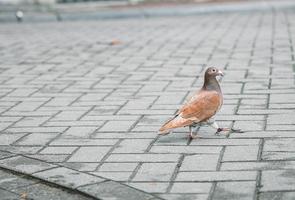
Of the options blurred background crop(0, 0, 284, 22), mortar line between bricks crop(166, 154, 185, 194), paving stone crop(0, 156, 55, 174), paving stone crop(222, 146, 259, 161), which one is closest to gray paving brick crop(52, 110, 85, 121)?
paving stone crop(0, 156, 55, 174)

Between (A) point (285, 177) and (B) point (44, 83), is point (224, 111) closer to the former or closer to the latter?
(A) point (285, 177)

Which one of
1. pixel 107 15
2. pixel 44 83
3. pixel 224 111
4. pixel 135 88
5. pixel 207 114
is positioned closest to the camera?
pixel 207 114

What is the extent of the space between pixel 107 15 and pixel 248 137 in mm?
10419

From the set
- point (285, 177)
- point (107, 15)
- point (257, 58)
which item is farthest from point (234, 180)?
→ point (107, 15)

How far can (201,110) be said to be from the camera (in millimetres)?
5578

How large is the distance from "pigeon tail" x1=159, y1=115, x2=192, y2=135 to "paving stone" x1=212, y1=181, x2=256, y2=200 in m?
0.90

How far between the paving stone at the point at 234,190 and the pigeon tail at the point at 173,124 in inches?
35.3

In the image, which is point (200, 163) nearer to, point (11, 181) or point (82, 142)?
point (82, 142)

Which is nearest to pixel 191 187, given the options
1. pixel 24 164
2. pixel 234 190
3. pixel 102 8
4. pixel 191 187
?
pixel 191 187

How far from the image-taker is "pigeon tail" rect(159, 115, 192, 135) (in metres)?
5.39

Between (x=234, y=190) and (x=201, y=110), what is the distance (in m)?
1.23

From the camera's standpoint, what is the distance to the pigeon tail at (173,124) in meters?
5.39

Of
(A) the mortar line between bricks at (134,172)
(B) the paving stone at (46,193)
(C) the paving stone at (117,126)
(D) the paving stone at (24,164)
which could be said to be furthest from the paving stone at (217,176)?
(C) the paving stone at (117,126)

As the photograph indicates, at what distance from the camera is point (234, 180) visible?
Answer: 183 inches
